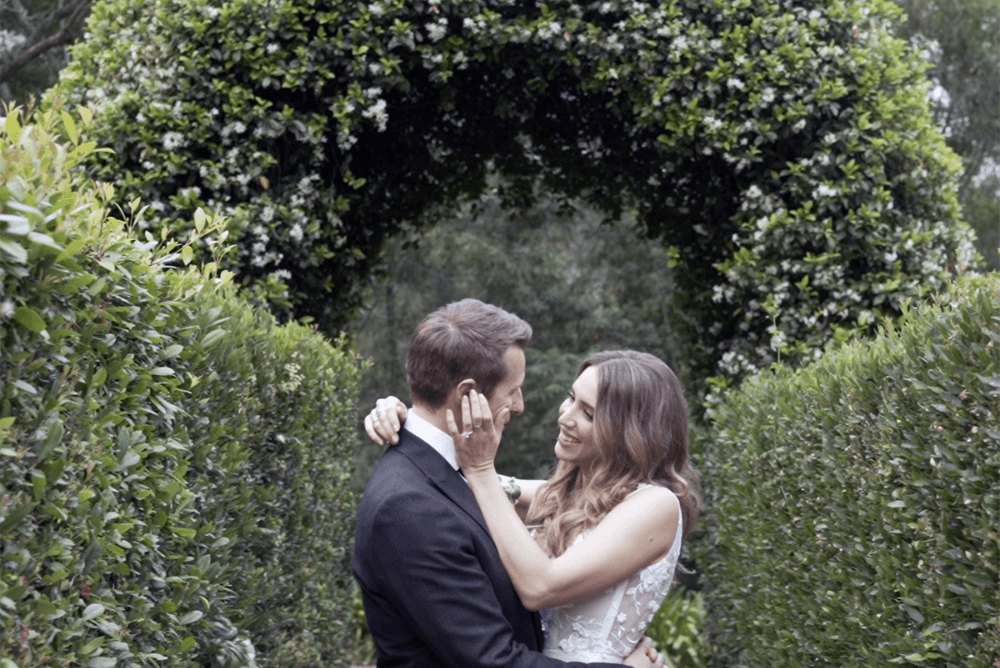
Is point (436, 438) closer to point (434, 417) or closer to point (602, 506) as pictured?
point (434, 417)

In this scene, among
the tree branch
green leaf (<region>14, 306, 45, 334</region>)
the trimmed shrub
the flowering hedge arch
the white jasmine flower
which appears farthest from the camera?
the tree branch

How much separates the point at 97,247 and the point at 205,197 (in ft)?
14.4

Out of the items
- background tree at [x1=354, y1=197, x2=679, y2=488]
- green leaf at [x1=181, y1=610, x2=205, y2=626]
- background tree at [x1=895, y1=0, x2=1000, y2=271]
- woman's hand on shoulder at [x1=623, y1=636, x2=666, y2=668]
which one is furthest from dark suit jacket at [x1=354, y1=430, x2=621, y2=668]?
background tree at [x1=895, y1=0, x2=1000, y2=271]

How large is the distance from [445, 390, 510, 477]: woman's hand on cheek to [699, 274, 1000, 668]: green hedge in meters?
1.38

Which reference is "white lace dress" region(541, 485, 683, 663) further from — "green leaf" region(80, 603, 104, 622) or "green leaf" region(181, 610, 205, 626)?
"green leaf" region(80, 603, 104, 622)

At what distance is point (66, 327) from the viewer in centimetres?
222

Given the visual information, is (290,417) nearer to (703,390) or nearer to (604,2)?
(604,2)


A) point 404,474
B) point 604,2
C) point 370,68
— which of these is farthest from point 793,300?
point 404,474

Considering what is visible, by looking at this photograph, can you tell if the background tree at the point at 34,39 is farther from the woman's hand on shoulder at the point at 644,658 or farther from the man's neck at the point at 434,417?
the woman's hand on shoulder at the point at 644,658

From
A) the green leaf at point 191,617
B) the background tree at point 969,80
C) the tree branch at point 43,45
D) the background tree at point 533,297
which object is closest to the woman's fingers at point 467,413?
the green leaf at point 191,617

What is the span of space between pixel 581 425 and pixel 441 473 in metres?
0.66

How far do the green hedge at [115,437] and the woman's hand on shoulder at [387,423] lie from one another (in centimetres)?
58

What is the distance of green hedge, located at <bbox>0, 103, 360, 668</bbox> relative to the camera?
2.00 meters

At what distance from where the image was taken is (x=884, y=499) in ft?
11.8
